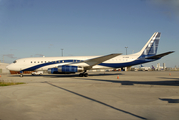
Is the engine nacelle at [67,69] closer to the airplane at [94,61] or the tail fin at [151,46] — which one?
the airplane at [94,61]

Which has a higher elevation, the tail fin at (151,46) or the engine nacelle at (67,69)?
the tail fin at (151,46)

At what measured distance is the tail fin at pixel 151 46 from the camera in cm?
2497

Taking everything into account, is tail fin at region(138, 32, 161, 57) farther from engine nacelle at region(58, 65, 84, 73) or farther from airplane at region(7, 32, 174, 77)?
engine nacelle at region(58, 65, 84, 73)

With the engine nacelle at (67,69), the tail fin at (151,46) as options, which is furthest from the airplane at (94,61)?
the engine nacelle at (67,69)

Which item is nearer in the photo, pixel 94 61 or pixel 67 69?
pixel 67 69

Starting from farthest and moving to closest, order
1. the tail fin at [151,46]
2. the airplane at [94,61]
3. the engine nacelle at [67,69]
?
1. the tail fin at [151,46]
2. the airplane at [94,61]
3. the engine nacelle at [67,69]

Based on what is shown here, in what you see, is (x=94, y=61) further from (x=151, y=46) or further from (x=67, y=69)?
(x=151, y=46)

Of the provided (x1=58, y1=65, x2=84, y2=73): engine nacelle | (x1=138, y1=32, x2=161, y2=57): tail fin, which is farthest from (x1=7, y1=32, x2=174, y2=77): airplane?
(x1=58, y1=65, x2=84, y2=73): engine nacelle

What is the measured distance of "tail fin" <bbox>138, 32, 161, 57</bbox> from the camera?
2497cm

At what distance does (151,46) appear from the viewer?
83.0 feet

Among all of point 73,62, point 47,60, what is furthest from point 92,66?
point 47,60

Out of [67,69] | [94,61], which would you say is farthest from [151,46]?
[67,69]

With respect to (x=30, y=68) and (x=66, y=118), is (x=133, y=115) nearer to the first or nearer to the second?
(x=66, y=118)

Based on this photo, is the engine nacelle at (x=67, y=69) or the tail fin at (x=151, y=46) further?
the tail fin at (x=151, y=46)
